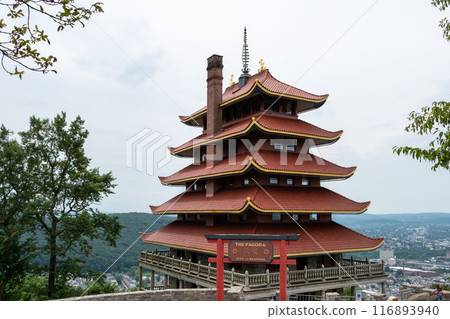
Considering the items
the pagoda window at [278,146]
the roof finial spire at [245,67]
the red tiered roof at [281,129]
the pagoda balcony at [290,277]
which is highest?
the roof finial spire at [245,67]

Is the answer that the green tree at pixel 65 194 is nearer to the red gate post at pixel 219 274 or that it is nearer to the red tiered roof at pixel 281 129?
the red tiered roof at pixel 281 129

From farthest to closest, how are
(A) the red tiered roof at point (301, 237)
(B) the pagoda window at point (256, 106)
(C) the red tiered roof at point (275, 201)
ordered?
(B) the pagoda window at point (256, 106)
(C) the red tiered roof at point (275, 201)
(A) the red tiered roof at point (301, 237)

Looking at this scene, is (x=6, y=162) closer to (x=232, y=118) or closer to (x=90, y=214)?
(x=90, y=214)

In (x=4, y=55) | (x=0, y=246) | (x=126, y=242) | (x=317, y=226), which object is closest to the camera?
(x=4, y=55)

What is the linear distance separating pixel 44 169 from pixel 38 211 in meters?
4.41

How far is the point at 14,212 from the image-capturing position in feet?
92.1

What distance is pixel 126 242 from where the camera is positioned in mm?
85938

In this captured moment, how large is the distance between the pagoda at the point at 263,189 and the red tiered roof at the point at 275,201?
83 mm

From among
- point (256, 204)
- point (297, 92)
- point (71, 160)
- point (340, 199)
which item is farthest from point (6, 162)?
point (340, 199)

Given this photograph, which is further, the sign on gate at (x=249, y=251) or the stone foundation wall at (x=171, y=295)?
the stone foundation wall at (x=171, y=295)

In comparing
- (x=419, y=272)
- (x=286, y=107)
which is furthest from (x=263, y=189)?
(x=419, y=272)

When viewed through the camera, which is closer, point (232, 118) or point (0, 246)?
point (0, 246)

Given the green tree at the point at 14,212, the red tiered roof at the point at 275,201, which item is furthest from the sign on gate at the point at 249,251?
the green tree at the point at 14,212

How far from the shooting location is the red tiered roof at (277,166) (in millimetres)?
22406
